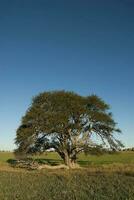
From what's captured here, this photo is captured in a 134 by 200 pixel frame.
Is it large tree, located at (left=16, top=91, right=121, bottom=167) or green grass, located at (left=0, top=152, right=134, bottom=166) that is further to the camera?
green grass, located at (left=0, top=152, right=134, bottom=166)

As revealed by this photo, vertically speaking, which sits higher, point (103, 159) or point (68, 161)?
point (103, 159)

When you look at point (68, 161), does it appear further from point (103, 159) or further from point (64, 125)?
point (103, 159)

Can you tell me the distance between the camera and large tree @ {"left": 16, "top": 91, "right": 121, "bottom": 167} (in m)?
56.2

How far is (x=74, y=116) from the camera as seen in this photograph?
57.8 metres

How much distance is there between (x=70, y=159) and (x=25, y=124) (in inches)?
303

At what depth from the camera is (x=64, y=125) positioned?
185 ft

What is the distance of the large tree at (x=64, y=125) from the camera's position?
56.2 meters

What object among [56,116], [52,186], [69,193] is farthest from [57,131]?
[69,193]

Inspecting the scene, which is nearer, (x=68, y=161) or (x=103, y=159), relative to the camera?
(x=68, y=161)

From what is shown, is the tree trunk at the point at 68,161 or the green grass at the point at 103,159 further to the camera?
the green grass at the point at 103,159

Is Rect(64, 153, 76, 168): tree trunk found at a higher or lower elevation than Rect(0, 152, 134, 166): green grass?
lower

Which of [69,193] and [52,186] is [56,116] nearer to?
[52,186]

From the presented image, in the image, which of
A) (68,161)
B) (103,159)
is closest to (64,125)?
(68,161)

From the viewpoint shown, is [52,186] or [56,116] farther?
[56,116]
